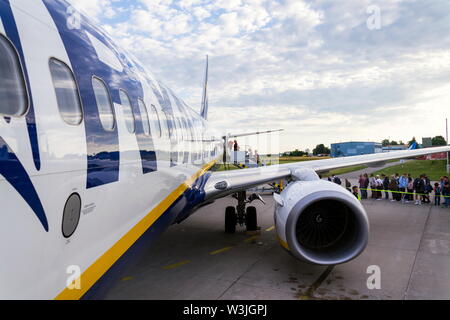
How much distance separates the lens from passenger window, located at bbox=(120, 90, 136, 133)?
376 centimetres

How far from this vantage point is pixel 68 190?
243 cm

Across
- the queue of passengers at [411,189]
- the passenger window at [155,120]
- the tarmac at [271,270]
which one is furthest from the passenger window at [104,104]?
the queue of passengers at [411,189]

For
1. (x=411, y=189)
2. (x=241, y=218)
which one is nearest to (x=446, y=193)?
(x=411, y=189)

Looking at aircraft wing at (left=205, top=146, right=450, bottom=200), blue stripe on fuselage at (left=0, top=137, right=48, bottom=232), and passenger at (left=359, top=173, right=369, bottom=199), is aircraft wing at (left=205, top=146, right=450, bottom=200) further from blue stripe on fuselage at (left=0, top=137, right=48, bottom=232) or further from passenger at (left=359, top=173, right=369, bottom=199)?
passenger at (left=359, top=173, right=369, bottom=199)

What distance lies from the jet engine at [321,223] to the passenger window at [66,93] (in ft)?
13.6

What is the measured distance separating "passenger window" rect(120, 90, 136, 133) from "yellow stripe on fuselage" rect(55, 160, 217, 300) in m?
1.07

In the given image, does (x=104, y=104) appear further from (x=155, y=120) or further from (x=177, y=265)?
(x=177, y=265)

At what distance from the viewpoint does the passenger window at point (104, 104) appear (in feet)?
10.2

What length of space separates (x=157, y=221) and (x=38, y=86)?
259cm

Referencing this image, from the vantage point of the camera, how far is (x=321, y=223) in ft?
21.1

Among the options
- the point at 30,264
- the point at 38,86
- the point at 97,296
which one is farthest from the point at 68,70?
the point at 97,296

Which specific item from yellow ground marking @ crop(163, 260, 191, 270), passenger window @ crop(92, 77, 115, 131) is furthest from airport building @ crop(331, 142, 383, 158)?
passenger window @ crop(92, 77, 115, 131)
